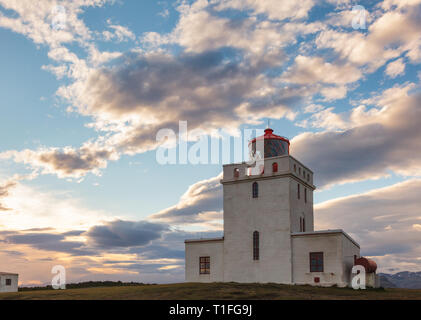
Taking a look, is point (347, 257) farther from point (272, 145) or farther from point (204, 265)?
point (204, 265)

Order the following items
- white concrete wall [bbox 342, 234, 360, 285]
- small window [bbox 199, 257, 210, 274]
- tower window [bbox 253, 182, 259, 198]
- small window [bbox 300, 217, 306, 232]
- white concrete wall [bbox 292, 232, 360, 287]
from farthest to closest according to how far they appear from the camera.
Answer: small window [bbox 199, 257, 210, 274], small window [bbox 300, 217, 306, 232], tower window [bbox 253, 182, 259, 198], white concrete wall [bbox 342, 234, 360, 285], white concrete wall [bbox 292, 232, 360, 287]

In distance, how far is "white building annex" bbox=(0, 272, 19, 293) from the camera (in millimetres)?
49562

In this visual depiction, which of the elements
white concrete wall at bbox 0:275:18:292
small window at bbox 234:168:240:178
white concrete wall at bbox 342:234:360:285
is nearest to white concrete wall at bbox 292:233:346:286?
white concrete wall at bbox 342:234:360:285

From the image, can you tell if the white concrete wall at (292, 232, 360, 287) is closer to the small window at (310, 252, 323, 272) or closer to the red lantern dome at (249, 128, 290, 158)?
the small window at (310, 252, 323, 272)

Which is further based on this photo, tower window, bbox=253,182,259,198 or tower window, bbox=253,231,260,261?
tower window, bbox=253,182,259,198

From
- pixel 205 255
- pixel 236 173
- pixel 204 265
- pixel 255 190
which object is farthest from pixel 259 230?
pixel 204 265

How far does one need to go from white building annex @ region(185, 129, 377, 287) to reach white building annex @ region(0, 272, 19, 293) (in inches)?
883

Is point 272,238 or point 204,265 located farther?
point 204,265

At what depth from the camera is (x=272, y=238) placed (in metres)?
38.9

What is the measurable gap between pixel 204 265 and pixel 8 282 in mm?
24364

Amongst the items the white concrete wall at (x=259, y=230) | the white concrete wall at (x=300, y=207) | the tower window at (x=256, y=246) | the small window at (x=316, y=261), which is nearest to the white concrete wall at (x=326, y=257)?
the small window at (x=316, y=261)
